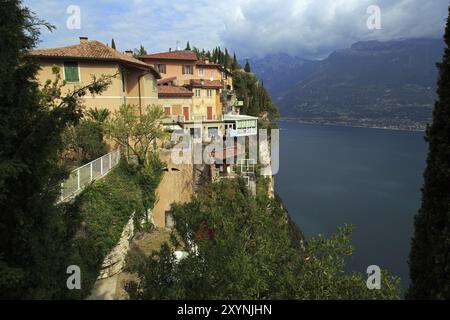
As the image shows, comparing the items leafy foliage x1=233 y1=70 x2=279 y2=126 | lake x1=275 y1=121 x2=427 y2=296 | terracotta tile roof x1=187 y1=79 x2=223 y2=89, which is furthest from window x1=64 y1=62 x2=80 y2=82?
leafy foliage x1=233 y1=70 x2=279 y2=126

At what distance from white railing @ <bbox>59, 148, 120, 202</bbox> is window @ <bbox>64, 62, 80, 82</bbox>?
685 cm

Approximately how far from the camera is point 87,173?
1552 centimetres

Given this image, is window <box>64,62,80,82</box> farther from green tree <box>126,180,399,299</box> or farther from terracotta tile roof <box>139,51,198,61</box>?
terracotta tile roof <box>139,51,198,61</box>

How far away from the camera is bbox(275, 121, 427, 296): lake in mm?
47688

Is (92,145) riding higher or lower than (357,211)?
higher

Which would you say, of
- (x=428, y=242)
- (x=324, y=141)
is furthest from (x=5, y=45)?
(x=324, y=141)

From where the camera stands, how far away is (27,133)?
Result: 212 inches

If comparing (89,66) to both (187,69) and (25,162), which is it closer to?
(25,162)

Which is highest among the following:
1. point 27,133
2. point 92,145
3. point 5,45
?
point 5,45

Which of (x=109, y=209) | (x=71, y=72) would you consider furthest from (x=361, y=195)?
(x=109, y=209)

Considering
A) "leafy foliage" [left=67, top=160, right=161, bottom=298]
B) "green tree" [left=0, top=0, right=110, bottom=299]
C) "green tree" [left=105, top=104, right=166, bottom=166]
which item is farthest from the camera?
"green tree" [left=105, top=104, right=166, bottom=166]

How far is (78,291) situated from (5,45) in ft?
15.5

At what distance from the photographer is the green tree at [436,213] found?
237 inches
